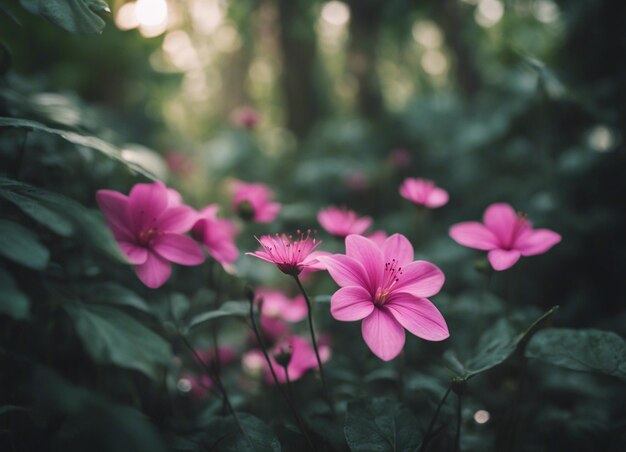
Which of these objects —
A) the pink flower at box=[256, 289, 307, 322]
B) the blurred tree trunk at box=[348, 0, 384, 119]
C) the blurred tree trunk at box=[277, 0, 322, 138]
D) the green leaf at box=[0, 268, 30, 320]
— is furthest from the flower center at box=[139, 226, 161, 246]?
the blurred tree trunk at box=[277, 0, 322, 138]

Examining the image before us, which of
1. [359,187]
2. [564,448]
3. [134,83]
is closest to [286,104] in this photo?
[134,83]

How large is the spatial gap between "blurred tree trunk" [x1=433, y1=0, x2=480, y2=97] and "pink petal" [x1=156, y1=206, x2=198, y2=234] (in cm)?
295

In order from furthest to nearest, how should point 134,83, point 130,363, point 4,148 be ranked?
point 134,83, point 4,148, point 130,363

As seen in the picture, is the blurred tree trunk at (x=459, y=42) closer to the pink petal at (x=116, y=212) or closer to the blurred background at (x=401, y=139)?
the blurred background at (x=401, y=139)

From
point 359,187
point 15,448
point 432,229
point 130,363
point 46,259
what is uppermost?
point 46,259

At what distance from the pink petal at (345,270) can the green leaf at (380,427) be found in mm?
252

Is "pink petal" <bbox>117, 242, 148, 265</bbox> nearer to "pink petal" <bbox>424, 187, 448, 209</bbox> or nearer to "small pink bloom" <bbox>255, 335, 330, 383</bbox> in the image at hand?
"small pink bloom" <bbox>255, 335, 330, 383</bbox>

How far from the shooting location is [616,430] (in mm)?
1058

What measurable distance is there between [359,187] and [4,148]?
1.76 m

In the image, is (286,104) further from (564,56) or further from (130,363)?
(130,363)

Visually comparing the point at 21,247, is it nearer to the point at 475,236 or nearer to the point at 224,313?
the point at 224,313

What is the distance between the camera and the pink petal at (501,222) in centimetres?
102

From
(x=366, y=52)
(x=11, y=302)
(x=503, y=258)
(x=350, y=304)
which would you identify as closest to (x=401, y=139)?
(x=366, y=52)

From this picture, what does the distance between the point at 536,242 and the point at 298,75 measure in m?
3.51
